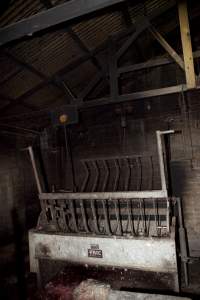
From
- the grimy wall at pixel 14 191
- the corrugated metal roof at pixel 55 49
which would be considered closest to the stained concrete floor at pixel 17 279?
the grimy wall at pixel 14 191

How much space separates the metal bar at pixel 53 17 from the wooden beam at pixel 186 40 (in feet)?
7.93

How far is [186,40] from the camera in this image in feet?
10.6

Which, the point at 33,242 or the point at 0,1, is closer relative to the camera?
the point at 0,1

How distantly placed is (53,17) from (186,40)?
250 cm

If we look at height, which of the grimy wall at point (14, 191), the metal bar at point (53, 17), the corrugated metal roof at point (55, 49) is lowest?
the grimy wall at point (14, 191)

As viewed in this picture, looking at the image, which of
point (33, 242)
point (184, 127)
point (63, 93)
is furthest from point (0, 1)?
point (184, 127)

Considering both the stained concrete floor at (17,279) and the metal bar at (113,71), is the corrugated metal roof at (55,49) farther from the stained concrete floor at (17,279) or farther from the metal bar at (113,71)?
the stained concrete floor at (17,279)

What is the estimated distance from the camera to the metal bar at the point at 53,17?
127cm

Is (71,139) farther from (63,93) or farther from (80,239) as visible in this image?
(80,239)

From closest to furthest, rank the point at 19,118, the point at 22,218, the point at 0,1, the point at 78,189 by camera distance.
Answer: the point at 0,1 → the point at 19,118 → the point at 22,218 → the point at 78,189

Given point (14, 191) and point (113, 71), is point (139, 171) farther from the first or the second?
point (14, 191)

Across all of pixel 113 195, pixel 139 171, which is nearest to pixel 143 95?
pixel 113 195

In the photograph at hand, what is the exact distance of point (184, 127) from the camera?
4.77 m

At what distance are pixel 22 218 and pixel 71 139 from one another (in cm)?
222
